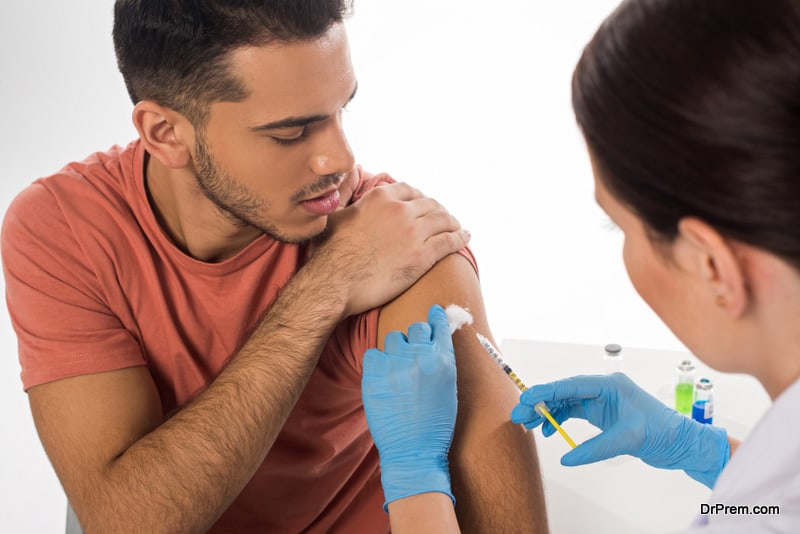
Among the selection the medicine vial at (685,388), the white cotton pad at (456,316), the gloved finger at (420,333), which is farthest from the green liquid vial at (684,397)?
the gloved finger at (420,333)

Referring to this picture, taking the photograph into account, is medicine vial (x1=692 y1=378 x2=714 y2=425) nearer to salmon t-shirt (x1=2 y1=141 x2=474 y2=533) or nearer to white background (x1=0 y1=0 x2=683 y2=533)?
salmon t-shirt (x1=2 y1=141 x2=474 y2=533)

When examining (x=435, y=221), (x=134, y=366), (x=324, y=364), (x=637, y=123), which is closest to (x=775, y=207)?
(x=637, y=123)

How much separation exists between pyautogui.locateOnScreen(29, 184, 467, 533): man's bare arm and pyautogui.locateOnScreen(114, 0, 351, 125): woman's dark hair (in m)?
0.37

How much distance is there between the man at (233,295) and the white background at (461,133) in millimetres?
1582

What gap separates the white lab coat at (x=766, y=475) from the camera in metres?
0.98

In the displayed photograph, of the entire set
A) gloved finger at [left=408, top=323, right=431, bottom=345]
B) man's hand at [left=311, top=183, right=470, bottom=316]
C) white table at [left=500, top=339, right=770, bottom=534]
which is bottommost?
white table at [left=500, top=339, right=770, bottom=534]

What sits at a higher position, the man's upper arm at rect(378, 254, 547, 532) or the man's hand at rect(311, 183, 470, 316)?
the man's hand at rect(311, 183, 470, 316)

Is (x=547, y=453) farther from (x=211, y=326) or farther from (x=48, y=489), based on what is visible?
(x=48, y=489)

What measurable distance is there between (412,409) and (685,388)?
823mm

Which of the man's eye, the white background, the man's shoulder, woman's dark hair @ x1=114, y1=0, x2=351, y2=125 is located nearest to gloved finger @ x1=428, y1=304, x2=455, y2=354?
the man's eye

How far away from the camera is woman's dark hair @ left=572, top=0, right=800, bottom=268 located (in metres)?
0.90

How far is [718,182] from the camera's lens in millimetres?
963

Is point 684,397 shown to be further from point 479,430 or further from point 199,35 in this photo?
point 199,35

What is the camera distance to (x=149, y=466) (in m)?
1.50
